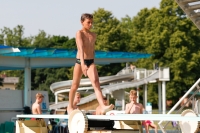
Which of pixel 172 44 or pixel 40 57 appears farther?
pixel 172 44

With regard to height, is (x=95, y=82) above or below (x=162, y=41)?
below

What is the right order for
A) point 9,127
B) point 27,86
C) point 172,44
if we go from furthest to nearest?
point 172,44
point 27,86
point 9,127

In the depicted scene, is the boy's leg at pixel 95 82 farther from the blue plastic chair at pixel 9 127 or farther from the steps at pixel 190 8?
the blue plastic chair at pixel 9 127

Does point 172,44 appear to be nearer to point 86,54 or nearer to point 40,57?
point 40,57

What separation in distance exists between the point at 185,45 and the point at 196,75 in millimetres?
3697

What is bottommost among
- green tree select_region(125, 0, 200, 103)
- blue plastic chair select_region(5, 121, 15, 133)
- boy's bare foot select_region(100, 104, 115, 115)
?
blue plastic chair select_region(5, 121, 15, 133)

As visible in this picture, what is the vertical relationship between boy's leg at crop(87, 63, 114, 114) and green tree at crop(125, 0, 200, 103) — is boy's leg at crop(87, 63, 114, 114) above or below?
below

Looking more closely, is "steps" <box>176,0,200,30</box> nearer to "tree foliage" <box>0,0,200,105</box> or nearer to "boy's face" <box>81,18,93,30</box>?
"boy's face" <box>81,18,93,30</box>

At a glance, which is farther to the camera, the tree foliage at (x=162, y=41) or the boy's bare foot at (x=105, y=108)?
the tree foliage at (x=162, y=41)

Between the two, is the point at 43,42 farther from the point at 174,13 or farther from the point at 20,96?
the point at 20,96

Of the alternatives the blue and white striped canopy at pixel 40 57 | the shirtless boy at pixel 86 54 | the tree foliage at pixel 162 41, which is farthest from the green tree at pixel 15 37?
the shirtless boy at pixel 86 54

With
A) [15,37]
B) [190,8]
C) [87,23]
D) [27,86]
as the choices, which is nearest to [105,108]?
[87,23]

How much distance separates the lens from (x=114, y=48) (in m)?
74.1

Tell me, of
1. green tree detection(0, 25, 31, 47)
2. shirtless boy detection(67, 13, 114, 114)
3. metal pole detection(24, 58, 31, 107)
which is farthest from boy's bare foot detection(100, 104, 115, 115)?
green tree detection(0, 25, 31, 47)
